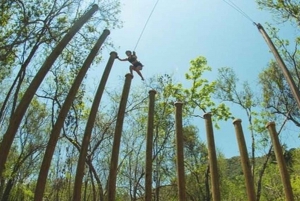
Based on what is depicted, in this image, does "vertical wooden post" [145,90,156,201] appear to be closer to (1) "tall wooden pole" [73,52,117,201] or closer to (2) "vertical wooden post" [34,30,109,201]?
(1) "tall wooden pole" [73,52,117,201]

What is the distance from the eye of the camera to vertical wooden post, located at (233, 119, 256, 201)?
148 inches

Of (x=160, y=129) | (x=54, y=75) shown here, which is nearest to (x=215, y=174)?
(x=54, y=75)

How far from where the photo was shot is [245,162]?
12.7 feet

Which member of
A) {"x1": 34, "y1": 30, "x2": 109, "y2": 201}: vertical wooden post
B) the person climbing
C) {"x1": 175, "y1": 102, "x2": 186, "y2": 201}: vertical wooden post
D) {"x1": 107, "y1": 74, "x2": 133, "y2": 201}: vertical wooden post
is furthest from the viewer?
the person climbing

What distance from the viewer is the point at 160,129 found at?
51.5ft

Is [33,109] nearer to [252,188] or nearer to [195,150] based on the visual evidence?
[195,150]

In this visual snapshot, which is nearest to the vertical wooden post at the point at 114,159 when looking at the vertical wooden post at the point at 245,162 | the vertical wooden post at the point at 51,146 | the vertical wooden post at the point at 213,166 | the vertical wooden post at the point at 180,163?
the vertical wooden post at the point at 51,146

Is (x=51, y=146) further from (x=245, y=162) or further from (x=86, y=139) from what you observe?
(x=245, y=162)

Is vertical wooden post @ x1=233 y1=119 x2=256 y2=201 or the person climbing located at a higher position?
the person climbing

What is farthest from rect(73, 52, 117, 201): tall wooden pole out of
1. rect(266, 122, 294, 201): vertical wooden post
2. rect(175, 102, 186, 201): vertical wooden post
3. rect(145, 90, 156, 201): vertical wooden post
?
rect(266, 122, 294, 201): vertical wooden post

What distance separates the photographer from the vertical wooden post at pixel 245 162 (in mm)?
3766

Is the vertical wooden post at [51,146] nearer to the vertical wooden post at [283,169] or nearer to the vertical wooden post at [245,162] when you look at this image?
the vertical wooden post at [245,162]

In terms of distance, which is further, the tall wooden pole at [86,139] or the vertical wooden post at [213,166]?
the vertical wooden post at [213,166]

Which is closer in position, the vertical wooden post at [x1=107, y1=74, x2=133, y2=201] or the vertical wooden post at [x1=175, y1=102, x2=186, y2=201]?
the vertical wooden post at [x1=107, y1=74, x2=133, y2=201]
